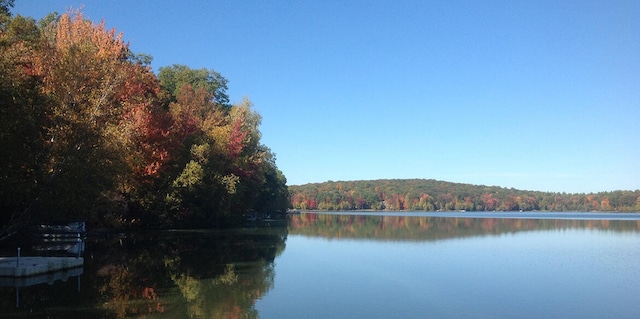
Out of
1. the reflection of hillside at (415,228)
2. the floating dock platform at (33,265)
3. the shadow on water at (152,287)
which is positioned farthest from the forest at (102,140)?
the reflection of hillside at (415,228)

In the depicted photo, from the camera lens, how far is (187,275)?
16141mm

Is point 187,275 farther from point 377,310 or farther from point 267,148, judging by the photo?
point 267,148

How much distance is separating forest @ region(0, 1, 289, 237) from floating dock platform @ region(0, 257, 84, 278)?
169 centimetres

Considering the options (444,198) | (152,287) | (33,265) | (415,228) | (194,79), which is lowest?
(415,228)

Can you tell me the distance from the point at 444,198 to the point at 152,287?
139 metres

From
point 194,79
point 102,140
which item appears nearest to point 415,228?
point 194,79

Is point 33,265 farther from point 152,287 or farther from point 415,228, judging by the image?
point 415,228

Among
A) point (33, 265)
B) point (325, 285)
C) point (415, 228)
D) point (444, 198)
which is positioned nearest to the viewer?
point (33, 265)

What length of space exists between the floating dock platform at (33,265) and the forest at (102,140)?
1.69 meters

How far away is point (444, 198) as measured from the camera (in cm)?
14650

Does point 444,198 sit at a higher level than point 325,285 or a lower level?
higher

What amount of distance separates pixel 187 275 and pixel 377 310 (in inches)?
281

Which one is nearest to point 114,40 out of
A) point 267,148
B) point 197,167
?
point 197,167

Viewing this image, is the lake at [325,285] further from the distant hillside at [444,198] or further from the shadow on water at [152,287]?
the distant hillside at [444,198]
